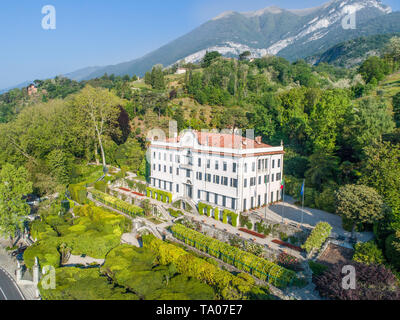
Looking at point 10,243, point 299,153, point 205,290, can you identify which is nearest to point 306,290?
point 205,290

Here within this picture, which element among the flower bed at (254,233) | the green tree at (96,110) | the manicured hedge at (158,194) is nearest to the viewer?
the flower bed at (254,233)

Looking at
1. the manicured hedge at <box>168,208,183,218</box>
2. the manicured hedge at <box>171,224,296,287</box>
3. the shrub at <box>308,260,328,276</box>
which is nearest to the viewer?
the manicured hedge at <box>171,224,296,287</box>

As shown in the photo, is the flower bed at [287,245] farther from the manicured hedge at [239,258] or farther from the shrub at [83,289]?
the shrub at [83,289]

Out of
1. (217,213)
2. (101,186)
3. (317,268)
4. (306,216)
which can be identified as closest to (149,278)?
(317,268)

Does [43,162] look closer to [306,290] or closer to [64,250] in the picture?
[64,250]

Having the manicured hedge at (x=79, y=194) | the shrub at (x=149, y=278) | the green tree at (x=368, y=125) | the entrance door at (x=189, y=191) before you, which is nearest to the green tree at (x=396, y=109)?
the green tree at (x=368, y=125)

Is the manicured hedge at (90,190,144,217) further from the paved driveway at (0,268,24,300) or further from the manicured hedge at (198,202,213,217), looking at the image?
the paved driveway at (0,268,24,300)

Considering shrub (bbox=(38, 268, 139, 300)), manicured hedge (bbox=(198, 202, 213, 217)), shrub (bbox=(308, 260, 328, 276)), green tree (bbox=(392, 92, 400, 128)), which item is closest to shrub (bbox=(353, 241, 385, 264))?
shrub (bbox=(308, 260, 328, 276))
